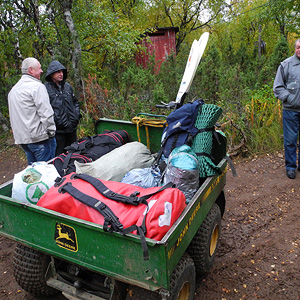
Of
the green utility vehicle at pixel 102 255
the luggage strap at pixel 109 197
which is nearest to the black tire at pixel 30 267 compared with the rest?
the green utility vehicle at pixel 102 255

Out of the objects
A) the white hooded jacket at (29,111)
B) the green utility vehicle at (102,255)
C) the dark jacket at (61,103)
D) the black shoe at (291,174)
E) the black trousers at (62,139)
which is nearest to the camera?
the green utility vehicle at (102,255)

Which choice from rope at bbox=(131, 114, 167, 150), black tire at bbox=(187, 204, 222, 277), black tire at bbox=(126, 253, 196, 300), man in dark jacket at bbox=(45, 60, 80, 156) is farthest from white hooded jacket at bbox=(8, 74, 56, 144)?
black tire at bbox=(126, 253, 196, 300)

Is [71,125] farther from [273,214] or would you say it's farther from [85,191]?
[273,214]

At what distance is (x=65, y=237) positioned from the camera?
2002mm

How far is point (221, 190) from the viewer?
315cm

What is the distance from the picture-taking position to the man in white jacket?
3.49 metres

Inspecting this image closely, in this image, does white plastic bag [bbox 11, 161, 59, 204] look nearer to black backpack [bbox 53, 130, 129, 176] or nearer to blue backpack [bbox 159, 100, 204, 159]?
black backpack [bbox 53, 130, 129, 176]

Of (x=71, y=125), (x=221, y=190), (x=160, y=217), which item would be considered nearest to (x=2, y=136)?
(x=71, y=125)

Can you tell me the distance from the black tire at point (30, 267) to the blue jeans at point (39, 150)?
1.55 meters

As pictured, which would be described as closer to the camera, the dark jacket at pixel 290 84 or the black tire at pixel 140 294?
the black tire at pixel 140 294

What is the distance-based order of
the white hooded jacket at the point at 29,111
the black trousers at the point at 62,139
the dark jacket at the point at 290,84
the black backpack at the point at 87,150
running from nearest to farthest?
the black backpack at the point at 87,150 < the white hooded jacket at the point at 29,111 < the dark jacket at the point at 290,84 < the black trousers at the point at 62,139

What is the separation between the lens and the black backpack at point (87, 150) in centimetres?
286

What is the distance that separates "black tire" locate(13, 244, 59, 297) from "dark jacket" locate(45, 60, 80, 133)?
2090 millimetres

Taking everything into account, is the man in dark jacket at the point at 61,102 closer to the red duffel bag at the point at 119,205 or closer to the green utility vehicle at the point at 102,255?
the green utility vehicle at the point at 102,255
